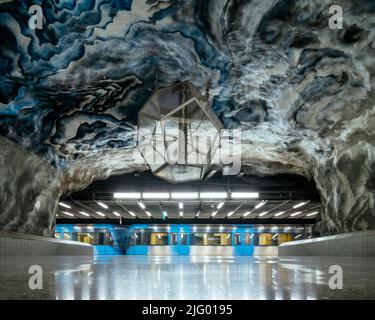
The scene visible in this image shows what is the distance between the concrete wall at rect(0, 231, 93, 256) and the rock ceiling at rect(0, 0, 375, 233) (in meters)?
2.15

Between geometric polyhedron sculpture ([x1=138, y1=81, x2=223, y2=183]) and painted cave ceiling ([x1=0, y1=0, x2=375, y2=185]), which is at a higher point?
painted cave ceiling ([x1=0, y1=0, x2=375, y2=185])

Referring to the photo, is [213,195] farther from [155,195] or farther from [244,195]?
[155,195]

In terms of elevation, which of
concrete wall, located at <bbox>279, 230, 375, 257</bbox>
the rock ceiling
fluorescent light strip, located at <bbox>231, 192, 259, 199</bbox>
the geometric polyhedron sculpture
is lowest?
concrete wall, located at <bbox>279, 230, 375, 257</bbox>

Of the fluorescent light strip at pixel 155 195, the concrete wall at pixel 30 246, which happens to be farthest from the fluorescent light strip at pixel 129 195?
the concrete wall at pixel 30 246

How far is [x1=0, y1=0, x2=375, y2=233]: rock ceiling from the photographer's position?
509 cm

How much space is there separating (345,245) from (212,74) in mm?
4028

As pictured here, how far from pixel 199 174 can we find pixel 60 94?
10.6ft

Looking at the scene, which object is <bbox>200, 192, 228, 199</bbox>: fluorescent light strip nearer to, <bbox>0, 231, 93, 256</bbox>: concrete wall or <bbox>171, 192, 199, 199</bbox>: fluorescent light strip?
<bbox>171, 192, 199, 199</bbox>: fluorescent light strip

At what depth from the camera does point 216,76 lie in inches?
266

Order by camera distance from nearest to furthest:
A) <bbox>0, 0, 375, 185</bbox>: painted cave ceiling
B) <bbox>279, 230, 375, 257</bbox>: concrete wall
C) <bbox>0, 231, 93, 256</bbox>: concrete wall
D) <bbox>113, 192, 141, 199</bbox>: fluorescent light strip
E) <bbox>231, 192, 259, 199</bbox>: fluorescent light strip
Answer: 1. <bbox>0, 0, 375, 185</bbox>: painted cave ceiling
2. <bbox>279, 230, 375, 257</bbox>: concrete wall
3. <bbox>0, 231, 93, 256</bbox>: concrete wall
4. <bbox>113, 192, 141, 199</bbox>: fluorescent light strip
5. <bbox>231, 192, 259, 199</bbox>: fluorescent light strip

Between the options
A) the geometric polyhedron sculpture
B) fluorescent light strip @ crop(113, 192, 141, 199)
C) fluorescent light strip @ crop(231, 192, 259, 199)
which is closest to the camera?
the geometric polyhedron sculpture

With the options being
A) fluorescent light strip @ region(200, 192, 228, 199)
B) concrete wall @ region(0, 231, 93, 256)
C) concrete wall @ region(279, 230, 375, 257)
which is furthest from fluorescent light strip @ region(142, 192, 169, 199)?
concrete wall @ region(279, 230, 375, 257)

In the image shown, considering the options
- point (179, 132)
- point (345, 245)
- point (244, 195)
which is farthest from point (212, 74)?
point (244, 195)

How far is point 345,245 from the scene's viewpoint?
697 centimetres
